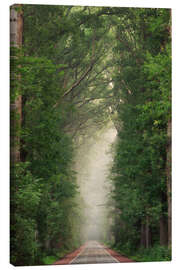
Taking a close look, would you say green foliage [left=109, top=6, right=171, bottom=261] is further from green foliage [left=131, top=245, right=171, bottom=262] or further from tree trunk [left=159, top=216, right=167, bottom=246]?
tree trunk [left=159, top=216, right=167, bottom=246]

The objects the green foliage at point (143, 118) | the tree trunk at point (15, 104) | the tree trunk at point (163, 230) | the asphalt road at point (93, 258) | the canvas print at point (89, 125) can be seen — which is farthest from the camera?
the tree trunk at point (163, 230)

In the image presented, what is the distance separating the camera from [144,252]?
1658 centimetres

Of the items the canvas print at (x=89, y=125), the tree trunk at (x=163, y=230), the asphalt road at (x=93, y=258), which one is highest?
the canvas print at (x=89, y=125)

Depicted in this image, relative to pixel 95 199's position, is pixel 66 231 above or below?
below

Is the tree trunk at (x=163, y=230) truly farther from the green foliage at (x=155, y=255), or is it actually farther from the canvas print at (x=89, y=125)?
the green foliage at (x=155, y=255)

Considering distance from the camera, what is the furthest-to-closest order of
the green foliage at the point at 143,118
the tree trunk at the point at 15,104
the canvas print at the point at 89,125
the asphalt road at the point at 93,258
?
the green foliage at the point at 143,118 → the asphalt road at the point at 93,258 → the canvas print at the point at 89,125 → the tree trunk at the point at 15,104

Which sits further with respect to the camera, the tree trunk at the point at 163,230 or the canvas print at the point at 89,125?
the tree trunk at the point at 163,230

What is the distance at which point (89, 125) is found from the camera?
19.4 m

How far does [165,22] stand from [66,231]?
456 inches

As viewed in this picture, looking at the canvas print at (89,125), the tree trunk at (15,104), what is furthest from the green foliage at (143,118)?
the tree trunk at (15,104)

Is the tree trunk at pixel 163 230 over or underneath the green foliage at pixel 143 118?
underneath

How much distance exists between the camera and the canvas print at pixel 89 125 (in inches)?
555
